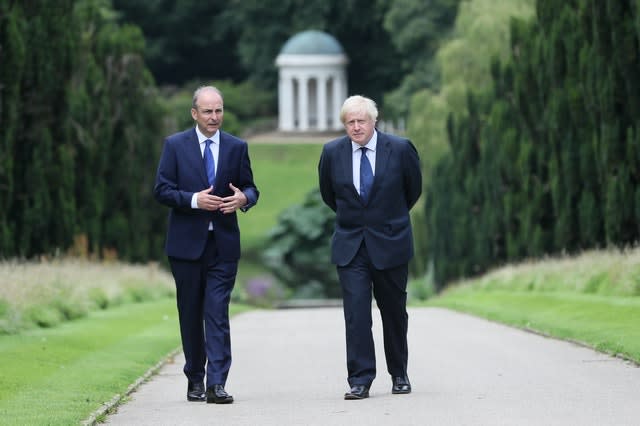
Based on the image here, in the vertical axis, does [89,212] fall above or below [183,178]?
below

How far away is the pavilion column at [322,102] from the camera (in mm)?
84250

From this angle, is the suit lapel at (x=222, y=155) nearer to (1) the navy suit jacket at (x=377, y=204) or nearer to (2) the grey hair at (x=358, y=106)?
(1) the navy suit jacket at (x=377, y=204)

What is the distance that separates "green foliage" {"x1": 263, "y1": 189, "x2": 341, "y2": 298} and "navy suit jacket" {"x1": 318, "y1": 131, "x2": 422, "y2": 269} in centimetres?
4150

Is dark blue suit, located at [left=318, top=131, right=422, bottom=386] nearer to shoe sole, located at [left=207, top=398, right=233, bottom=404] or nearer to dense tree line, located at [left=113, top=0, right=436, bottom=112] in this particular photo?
shoe sole, located at [left=207, top=398, right=233, bottom=404]

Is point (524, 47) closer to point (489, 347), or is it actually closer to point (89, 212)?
point (89, 212)

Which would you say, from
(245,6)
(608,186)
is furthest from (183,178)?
(245,6)

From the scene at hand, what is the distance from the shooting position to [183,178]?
10656 mm

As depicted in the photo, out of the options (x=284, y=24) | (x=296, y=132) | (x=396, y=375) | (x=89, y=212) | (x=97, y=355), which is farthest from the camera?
(x=284, y=24)

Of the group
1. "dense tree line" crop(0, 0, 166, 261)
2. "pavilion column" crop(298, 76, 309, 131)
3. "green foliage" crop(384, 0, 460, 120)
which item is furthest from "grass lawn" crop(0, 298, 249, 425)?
"pavilion column" crop(298, 76, 309, 131)

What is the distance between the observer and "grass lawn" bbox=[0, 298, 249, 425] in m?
9.85

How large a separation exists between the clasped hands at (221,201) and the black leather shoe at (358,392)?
1.45m

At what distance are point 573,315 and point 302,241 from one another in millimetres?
39880

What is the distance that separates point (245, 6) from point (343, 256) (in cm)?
7800

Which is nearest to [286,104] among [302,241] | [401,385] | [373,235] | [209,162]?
[302,241]
